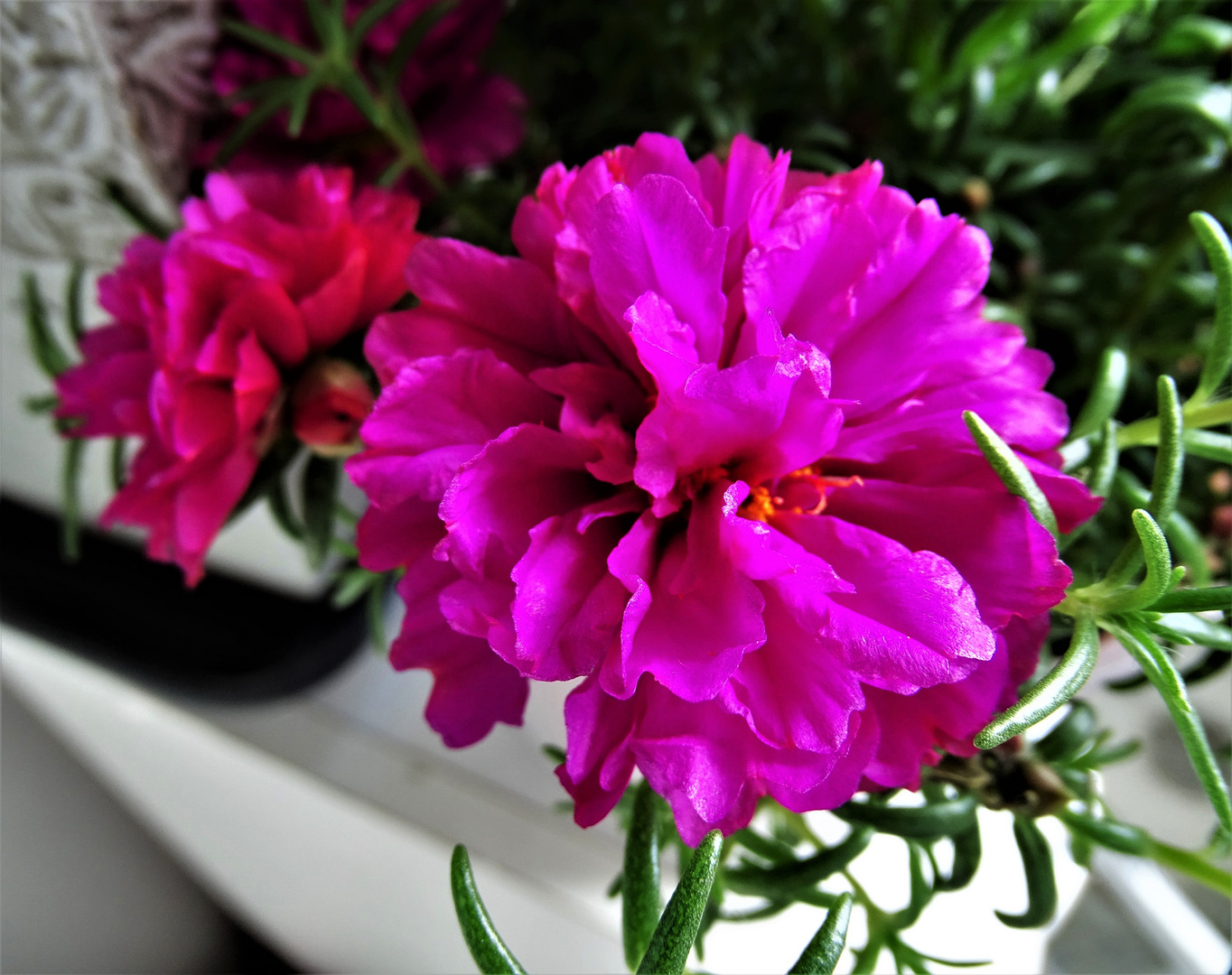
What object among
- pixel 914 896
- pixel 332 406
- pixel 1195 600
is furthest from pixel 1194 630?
pixel 332 406

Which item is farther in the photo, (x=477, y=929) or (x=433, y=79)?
(x=433, y=79)

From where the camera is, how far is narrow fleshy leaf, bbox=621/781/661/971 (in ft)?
0.77

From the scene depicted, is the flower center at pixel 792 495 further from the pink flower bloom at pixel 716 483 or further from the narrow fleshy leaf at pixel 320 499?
the narrow fleshy leaf at pixel 320 499

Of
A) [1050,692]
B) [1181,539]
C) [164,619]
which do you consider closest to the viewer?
[1050,692]

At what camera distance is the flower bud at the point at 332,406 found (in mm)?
266

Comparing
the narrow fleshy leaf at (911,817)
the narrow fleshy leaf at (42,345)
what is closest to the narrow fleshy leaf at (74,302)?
the narrow fleshy leaf at (42,345)

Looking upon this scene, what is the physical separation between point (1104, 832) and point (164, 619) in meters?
0.51

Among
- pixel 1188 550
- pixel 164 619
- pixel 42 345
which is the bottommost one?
pixel 164 619

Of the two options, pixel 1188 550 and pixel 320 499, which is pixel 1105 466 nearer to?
pixel 1188 550

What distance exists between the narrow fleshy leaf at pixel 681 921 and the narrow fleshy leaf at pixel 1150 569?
0.35 ft

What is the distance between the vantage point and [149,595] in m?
0.56

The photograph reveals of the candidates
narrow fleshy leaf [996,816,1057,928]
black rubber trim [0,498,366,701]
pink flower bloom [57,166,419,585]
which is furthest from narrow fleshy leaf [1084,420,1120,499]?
black rubber trim [0,498,366,701]

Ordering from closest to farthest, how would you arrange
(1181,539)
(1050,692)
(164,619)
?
(1050,692), (1181,539), (164,619)

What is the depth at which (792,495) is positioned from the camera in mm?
216
